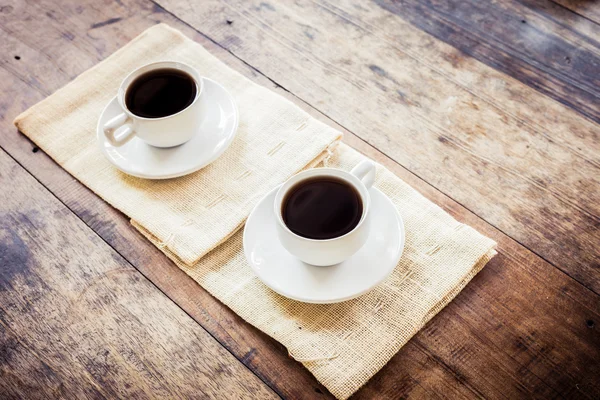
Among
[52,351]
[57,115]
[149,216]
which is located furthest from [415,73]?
[52,351]

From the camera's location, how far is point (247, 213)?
2.81 ft

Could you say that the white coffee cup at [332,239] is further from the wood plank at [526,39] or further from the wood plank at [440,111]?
the wood plank at [526,39]

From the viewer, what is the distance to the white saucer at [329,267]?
743mm

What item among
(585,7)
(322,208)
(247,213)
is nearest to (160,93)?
(247,213)

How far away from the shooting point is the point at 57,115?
1.00m

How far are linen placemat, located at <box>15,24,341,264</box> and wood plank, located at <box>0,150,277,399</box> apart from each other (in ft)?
0.27

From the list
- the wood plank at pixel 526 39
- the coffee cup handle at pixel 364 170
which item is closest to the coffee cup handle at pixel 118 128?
the coffee cup handle at pixel 364 170

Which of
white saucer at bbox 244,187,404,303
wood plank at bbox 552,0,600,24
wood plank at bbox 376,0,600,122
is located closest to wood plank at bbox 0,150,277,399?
white saucer at bbox 244,187,404,303

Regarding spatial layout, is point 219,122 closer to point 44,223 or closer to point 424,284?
point 44,223

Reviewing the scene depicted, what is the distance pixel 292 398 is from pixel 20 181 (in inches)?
23.0

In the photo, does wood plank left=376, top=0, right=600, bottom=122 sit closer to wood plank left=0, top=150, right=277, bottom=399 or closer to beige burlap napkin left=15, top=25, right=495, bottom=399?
beige burlap napkin left=15, top=25, right=495, bottom=399

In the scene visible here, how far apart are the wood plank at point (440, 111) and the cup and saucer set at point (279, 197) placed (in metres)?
0.17

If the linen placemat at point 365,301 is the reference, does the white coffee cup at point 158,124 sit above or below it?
above

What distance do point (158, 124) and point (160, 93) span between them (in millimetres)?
74
